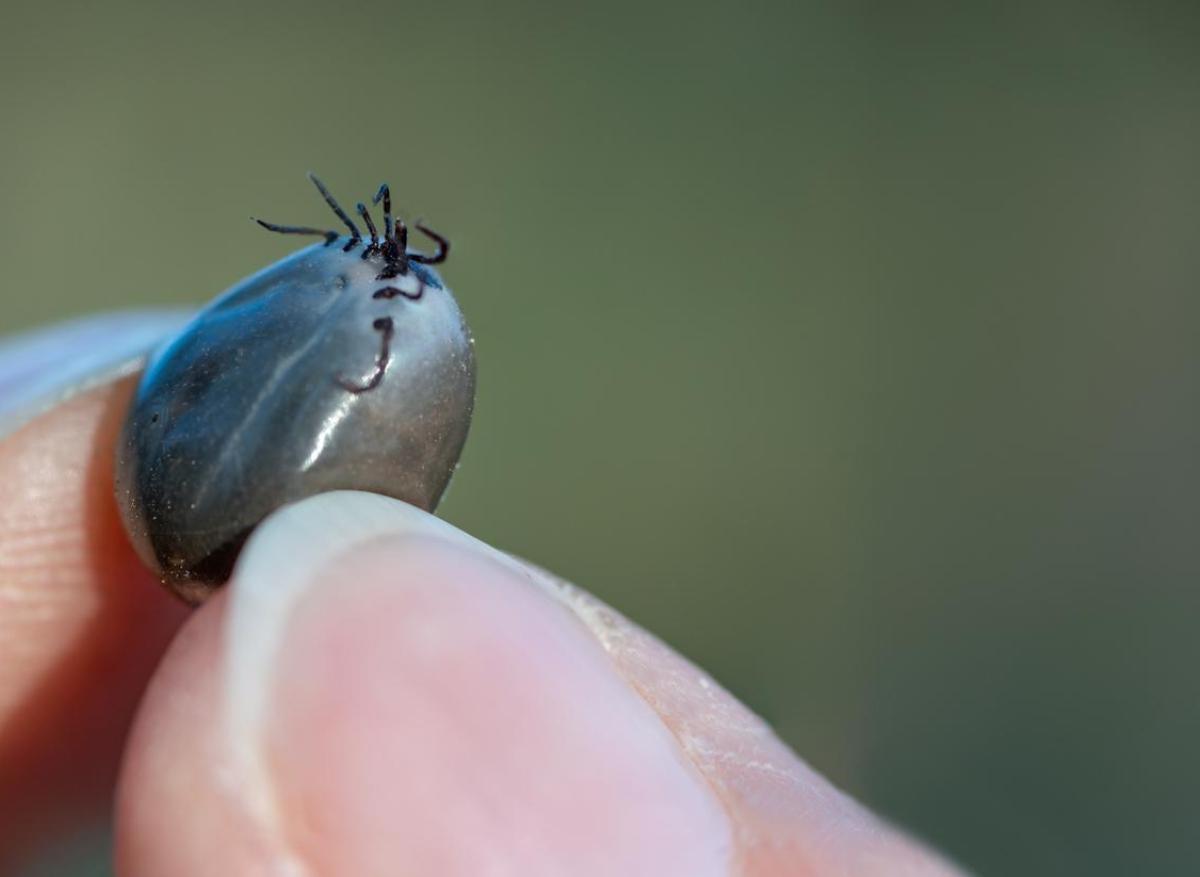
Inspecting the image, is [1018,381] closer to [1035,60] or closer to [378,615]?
[1035,60]

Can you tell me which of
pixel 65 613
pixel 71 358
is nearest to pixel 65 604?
pixel 65 613

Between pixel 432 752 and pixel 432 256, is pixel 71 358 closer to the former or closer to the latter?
pixel 432 256

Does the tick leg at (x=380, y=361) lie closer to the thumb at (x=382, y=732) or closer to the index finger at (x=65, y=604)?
the thumb at (x=382, y=732)

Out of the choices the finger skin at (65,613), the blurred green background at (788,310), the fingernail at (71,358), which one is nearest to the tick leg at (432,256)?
the fingernail at (71,358)

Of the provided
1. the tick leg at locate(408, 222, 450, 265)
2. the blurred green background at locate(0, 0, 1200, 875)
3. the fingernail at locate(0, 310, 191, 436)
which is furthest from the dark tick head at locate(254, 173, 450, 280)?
the blurred green background at locate(0, 0, 1200, 875)

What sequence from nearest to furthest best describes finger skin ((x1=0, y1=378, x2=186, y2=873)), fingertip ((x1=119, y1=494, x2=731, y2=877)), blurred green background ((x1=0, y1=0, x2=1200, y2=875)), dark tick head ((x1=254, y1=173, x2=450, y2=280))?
fingertip ((x1=119, y1=494, x2=731, y2=877)), dark tick head ((x1=254, y1=173, x2=450, y2=280)), finger skin ((x1=0, y1=378, x2=186, y2=873)), blurred green background ((x1=0, y1=0, x2=1200, y2=875))

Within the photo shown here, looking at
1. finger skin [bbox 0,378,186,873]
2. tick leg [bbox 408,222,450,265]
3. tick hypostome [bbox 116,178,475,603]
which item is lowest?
finger skin [bbox 0,378,186,873]

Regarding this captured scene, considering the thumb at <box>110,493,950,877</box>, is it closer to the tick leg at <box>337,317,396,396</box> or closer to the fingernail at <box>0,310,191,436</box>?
the tick leg at <box>337,317,396,396</box>
